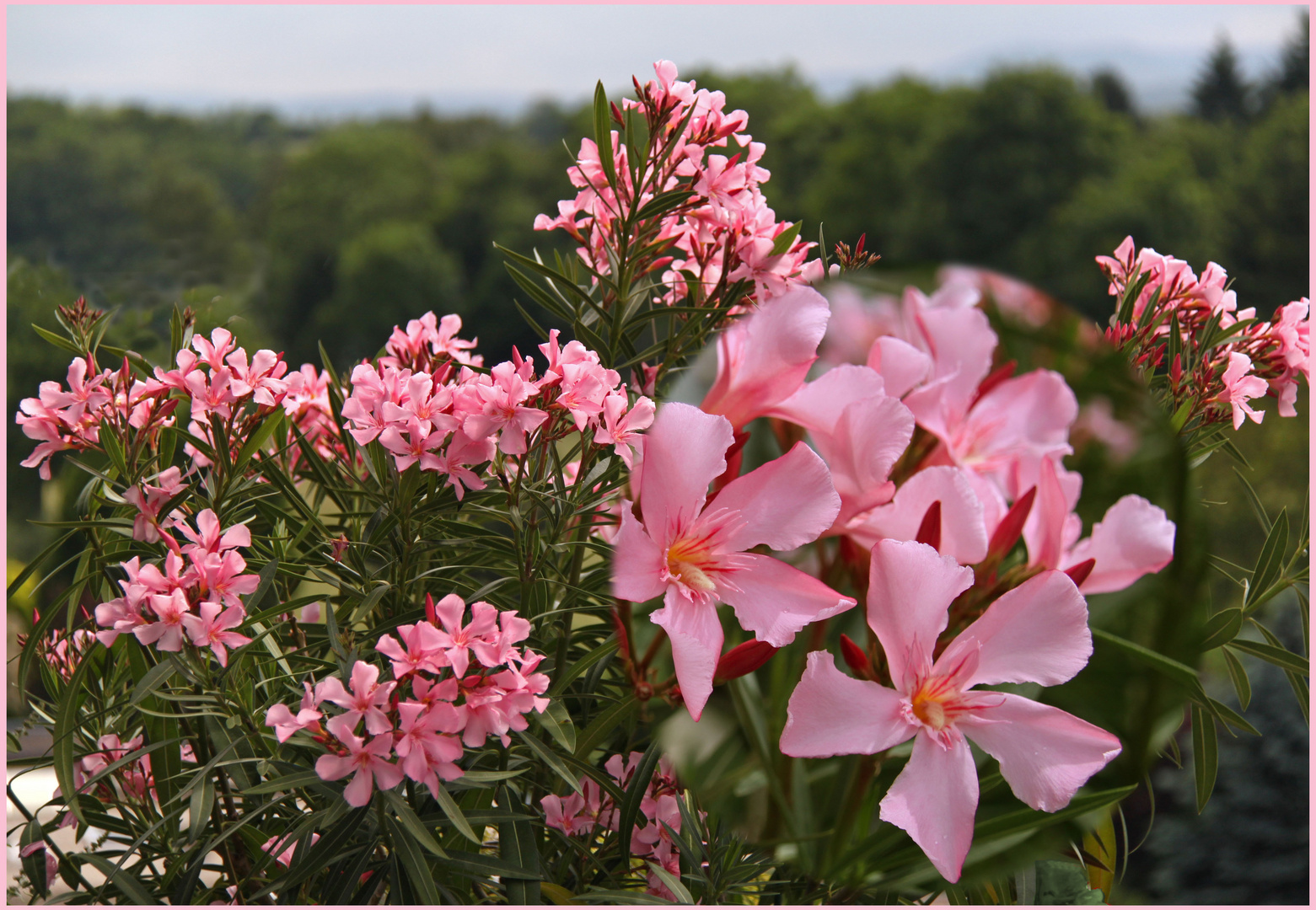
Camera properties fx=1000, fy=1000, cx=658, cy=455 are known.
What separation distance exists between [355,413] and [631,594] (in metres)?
0.19

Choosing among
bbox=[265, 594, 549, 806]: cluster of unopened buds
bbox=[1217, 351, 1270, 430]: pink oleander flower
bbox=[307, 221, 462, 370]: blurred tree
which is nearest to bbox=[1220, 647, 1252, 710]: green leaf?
bbox=[1217, 351, 1270, 430]: pink oleander flower

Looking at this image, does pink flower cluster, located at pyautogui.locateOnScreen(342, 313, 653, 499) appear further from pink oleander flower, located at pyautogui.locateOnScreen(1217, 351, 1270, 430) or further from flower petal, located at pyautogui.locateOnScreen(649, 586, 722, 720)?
pink oleander flower, located at pyautogui.locateOnScreen(1217, 351, 1270, 430)

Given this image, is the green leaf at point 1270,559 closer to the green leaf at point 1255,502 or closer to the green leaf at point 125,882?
the green leaf at point 1255,502

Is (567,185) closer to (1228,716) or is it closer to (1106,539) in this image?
(1228,716)

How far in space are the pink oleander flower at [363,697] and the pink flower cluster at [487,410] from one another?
11 cm

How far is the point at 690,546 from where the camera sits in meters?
0.44

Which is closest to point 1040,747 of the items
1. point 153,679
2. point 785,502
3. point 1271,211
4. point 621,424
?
point 785,502

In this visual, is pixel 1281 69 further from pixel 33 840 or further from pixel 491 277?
pixel 33 840

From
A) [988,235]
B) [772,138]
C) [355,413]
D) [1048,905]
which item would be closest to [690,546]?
[355,413]

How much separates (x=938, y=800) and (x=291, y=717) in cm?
29

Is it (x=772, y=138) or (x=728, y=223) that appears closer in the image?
(x=728, y=223)

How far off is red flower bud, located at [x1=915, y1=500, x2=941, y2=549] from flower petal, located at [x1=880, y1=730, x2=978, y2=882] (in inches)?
3.1

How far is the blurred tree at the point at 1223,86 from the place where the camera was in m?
27.5

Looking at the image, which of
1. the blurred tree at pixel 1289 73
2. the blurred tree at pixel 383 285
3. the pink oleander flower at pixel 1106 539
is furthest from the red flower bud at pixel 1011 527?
the blurred tree at pixel 1289 73
